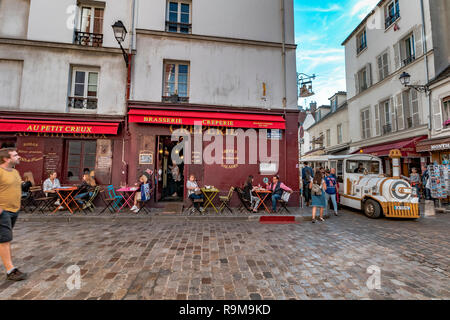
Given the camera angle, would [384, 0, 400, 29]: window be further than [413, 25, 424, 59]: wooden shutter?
Yes

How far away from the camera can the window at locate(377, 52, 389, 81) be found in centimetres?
1371

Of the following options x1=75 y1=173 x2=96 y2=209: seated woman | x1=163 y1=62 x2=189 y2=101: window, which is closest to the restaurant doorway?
x1=163 y1=62 x2=189 y2=101: window

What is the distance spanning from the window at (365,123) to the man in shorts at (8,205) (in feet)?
61.7

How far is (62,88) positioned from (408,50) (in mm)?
19029

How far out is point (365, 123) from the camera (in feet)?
51.2

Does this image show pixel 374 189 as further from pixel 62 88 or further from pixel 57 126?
pixel 62 88

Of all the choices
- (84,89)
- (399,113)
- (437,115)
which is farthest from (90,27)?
(399,113)

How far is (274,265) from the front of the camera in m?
3.33

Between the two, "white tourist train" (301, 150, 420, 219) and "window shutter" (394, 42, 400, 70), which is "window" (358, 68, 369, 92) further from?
"white tourist train" (301, 150, 420, 219)

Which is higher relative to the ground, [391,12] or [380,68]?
[391,12]

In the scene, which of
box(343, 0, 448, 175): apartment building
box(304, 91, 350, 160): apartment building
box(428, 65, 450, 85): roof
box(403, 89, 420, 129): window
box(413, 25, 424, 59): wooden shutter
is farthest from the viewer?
box(304, 91, 350, 160): apartment building

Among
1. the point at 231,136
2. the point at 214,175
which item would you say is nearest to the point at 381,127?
the point at 231,136

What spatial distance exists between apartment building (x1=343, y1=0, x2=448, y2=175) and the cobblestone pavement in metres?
8.50

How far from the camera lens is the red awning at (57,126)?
764cm
